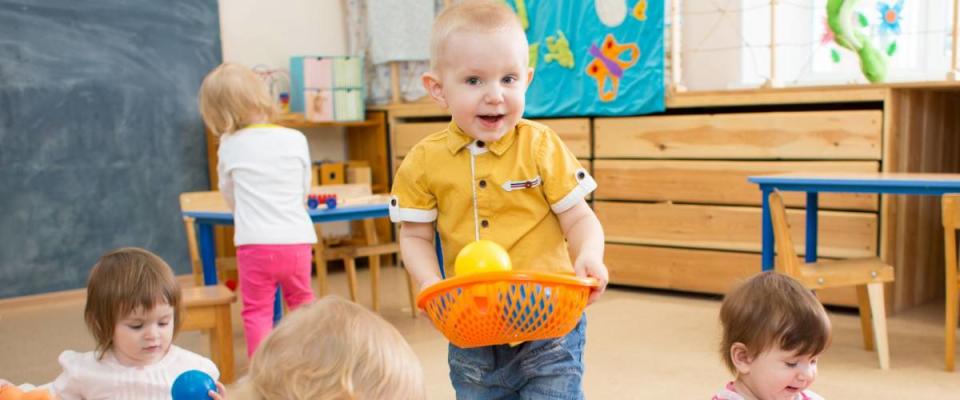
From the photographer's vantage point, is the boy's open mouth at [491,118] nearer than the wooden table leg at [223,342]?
Yes

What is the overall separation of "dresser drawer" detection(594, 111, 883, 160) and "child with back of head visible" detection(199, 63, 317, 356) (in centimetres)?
233

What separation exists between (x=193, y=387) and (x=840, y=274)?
2685 mm

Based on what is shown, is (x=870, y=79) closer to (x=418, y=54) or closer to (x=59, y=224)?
(x=418, y=54)

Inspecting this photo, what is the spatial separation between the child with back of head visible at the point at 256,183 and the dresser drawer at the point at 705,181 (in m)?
2.34

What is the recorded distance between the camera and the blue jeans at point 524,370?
5.13 feet

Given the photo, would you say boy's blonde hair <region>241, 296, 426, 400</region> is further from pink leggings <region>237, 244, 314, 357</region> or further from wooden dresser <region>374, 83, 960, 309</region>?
wooden dresser <region>374, 83, 960, 309</region>

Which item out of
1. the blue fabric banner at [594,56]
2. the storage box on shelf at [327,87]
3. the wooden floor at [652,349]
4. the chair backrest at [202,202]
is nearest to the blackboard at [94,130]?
the wooden floor at [652,349]

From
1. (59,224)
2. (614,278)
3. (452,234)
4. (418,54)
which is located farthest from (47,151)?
(452,234)

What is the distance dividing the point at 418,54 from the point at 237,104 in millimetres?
3145

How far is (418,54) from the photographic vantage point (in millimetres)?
6121

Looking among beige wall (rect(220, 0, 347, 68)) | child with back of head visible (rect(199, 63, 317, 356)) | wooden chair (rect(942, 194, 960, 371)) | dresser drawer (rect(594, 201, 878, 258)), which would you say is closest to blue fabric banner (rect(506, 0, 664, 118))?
dresser drawer (rect(594, 201, 878, 258))

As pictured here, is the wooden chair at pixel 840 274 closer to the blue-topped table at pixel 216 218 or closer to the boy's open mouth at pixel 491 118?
the blue-topped table at pixel 216 218

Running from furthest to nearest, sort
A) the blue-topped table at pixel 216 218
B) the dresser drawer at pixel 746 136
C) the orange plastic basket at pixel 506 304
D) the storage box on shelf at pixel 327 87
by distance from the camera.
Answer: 1. the storage box on shelf at pixel 327 87
2. the dresser drawer at pixel 746 136
3. the blue-topped table at pixel 216 218
4. the orange plastic basket at pixel 506 304

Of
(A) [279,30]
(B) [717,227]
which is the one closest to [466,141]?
(B) [717,227]
